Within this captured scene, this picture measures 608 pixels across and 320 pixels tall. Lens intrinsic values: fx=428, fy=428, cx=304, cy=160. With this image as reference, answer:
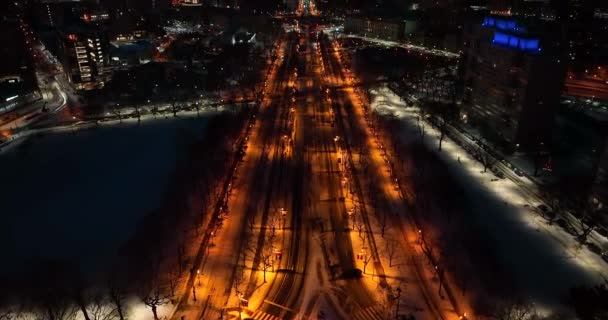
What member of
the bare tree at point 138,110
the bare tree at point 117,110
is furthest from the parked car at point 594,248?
the bare tree at point 117,110

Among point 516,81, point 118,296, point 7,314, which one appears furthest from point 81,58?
point 516,81

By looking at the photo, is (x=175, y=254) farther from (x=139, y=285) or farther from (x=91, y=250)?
(x=91, y=250)

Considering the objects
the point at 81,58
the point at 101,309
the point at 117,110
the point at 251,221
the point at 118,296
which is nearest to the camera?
the point at 101,309

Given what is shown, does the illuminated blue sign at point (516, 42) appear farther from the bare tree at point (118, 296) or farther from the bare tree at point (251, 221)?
the bare tree at point (118, 296)

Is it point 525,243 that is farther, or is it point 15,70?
point 15,70

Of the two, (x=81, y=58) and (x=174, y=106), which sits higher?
(x=81, y=58)

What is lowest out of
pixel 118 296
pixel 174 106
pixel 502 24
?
pixel 118 296

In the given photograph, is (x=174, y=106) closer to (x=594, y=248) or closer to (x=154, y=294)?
(x=154, y=294)
